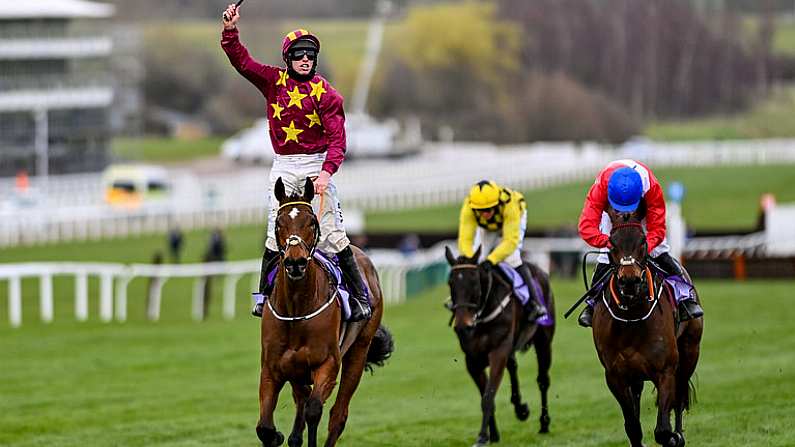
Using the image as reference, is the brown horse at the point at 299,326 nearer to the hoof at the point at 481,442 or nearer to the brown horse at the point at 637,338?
the brown horse at the point at 637,338

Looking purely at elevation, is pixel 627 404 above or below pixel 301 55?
below

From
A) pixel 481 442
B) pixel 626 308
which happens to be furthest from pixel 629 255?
pixel 481 442

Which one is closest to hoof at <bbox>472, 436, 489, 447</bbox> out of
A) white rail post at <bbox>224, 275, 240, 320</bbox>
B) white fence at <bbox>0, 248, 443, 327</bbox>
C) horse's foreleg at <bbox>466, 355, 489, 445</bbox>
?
horse's foreleg at <bbox>466, 355, 489, 445</bbox>

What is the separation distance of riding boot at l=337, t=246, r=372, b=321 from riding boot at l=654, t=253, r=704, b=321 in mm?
1691

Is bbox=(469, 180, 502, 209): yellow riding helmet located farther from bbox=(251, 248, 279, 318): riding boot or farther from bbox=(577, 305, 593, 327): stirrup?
bbox=(251, 248, 279, 318): riding boot

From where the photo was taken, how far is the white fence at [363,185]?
127 ft

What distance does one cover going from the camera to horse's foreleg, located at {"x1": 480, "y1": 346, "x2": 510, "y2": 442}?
11.7 meters

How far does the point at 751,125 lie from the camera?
209ft

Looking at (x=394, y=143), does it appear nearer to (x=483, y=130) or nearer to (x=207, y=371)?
(x=483, y=130)

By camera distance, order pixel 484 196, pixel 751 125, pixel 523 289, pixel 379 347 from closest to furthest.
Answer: pixel 379 347, pixel 484 196, pixel 523 289, pixel 751 125

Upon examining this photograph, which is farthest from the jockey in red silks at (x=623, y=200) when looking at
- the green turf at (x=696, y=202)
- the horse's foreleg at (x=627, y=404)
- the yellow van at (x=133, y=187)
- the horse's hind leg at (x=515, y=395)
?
the yellow van at (x=133, y=187)

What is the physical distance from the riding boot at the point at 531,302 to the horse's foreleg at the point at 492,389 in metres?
0.44

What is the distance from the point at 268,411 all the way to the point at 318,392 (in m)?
Answer: 0.28

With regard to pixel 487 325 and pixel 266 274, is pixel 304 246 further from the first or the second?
pixel 487 325
